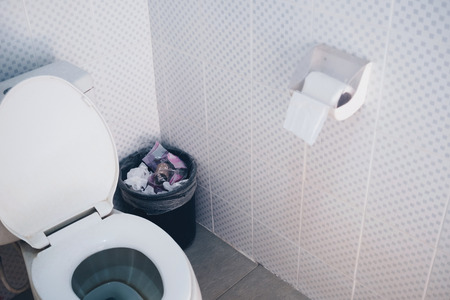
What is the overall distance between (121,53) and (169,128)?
1.17 feet

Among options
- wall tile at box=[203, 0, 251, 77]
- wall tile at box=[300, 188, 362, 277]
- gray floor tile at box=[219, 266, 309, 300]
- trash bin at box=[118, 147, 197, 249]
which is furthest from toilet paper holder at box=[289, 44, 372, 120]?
gray floor tile at box=[219, 266, 309, 300]

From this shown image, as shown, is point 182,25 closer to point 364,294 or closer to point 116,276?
point 116,276

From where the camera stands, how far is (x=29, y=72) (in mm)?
1598

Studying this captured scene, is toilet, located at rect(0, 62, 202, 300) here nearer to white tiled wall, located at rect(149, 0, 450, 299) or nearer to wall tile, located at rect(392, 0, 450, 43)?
white tiled wall, located at rect(149, 0, 450, 299)

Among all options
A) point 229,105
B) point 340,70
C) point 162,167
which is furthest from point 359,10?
point 162,167

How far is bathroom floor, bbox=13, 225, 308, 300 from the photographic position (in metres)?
1.90

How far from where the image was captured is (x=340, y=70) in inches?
54.3

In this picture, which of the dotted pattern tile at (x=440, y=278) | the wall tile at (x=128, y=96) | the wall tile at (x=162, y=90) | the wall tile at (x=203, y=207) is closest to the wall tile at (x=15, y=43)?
the wall tile at (x=128, y=96)

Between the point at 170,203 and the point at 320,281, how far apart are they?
0.57 meters

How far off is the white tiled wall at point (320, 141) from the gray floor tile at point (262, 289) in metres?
0.04

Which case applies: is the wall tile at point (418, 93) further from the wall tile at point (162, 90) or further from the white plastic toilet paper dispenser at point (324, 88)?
the wall tile at point (162, 90)

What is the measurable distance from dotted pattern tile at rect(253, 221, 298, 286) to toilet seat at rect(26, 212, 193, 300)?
0.50 metres

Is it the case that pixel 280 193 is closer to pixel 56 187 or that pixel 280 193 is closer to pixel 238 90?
pixel 238 90

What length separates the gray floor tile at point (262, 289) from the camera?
1.89m
